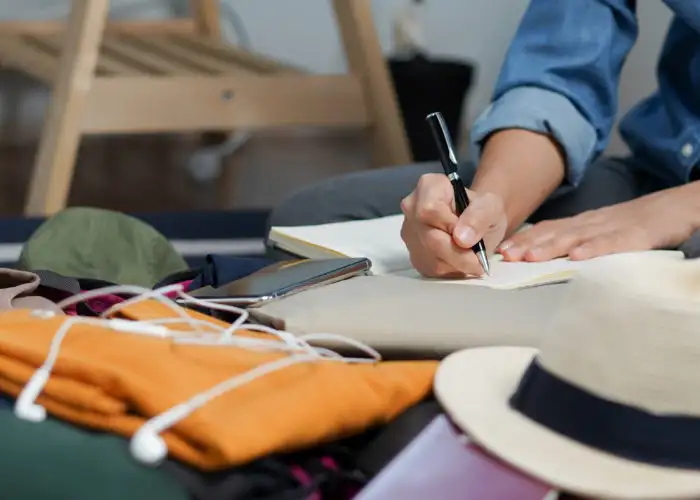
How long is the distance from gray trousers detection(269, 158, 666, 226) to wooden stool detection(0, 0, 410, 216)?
43cm

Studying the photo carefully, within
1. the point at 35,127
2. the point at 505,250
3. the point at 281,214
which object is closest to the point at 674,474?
the point at 505,250

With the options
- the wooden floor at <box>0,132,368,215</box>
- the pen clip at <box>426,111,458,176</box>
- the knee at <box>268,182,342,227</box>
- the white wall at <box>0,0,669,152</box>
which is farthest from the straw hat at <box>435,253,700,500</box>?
the white wall at <box>0,0,669,152</box>

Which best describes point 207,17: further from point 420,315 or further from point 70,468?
point 70,468

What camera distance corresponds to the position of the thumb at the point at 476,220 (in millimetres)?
619

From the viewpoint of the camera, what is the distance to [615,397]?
385 millimetres

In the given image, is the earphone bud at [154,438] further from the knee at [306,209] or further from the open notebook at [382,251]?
the knee at [306,209]

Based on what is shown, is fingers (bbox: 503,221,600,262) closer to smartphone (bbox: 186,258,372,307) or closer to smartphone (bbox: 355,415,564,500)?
smartphone (bbox: 186,258,372,307)

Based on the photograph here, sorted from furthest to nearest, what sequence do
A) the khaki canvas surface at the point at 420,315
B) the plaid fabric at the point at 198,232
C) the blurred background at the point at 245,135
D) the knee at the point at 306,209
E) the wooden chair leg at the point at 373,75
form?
the blurred background at the point at 245,135
the wooden chair leg at the point at 373,75
the plaid fabric at the point at 198,232
the knee at the point at 306,209
the khaki canvas surface at the point at 420,315

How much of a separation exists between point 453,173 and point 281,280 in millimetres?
146

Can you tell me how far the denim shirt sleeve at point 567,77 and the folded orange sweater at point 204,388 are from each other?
1.46ft

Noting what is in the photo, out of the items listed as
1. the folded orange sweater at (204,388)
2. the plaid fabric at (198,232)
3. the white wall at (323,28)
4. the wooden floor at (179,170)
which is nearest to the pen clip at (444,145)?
the folded orange sweater at (204,388)

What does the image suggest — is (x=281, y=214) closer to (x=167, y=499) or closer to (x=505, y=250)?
(x=505, y=250)

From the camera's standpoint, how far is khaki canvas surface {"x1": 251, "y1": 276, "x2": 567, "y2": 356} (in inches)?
19.9

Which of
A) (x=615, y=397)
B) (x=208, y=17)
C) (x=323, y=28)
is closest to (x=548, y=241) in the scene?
(x=615, y=397)
